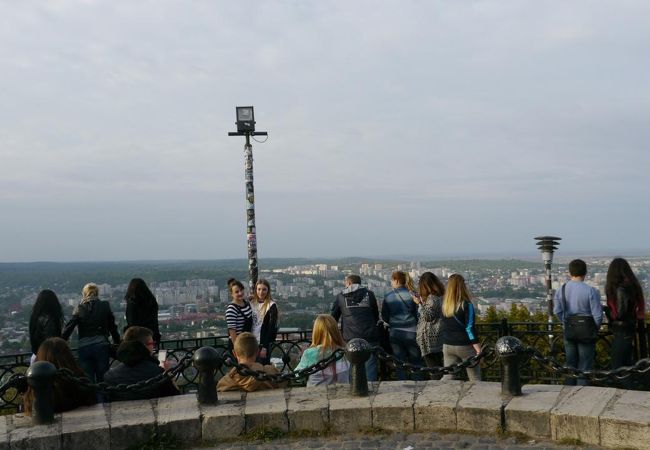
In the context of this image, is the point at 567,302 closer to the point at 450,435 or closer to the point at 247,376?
the point at 450,435

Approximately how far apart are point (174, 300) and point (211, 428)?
14721mm

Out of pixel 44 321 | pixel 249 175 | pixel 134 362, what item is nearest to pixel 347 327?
pixel 134 362

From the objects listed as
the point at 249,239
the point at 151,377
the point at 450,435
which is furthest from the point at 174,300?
the point at 450,435

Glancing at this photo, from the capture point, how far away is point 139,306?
8234mm

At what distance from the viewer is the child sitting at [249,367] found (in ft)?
21.2

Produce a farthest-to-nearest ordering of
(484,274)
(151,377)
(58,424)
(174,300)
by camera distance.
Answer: (484,274) → (174,300) → (151,377) → (58,424)

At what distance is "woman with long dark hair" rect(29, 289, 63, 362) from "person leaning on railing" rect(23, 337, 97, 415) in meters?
1.40

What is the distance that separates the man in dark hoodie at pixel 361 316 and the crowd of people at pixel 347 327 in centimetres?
1

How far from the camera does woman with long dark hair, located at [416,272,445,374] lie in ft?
24.7

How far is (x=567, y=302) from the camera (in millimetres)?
7523

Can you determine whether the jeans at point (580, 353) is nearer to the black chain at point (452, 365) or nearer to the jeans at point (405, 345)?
the jeans at point (405, 345)

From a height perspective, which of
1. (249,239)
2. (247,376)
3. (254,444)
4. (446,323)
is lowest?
(254,444)

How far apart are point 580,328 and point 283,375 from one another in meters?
3.65

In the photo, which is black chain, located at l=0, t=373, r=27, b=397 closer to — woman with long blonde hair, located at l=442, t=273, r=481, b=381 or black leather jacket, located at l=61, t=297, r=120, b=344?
black leather jacket, located at l=61, t=297, r=120, b=344
